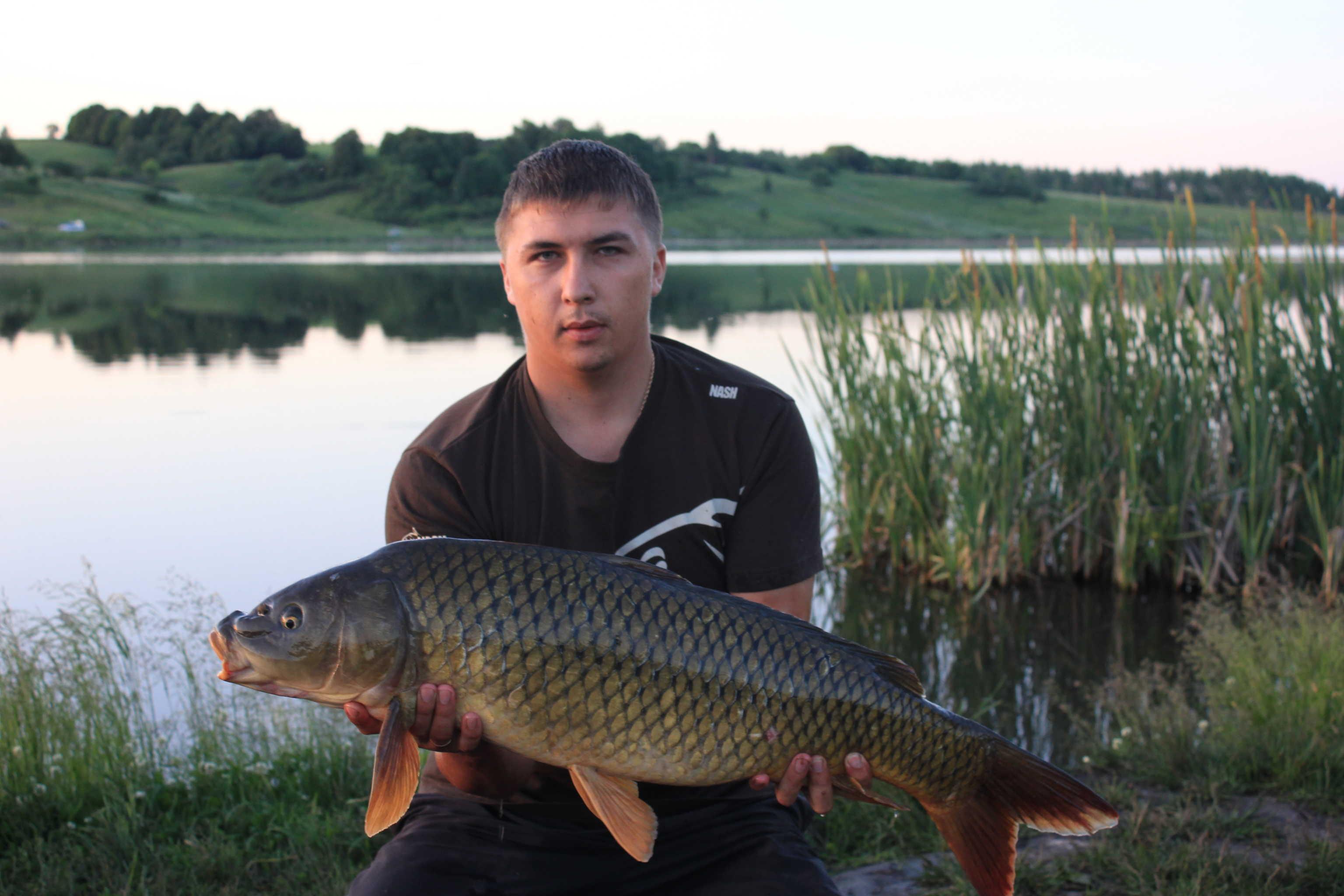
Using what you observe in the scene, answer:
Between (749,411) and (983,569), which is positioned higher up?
(749,411)

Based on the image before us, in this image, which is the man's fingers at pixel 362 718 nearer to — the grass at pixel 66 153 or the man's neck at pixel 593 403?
the man's neck at pixel 593 403

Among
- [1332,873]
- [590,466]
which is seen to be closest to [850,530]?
[1332,873]

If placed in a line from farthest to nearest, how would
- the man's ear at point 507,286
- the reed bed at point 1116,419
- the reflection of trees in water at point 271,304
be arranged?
1. the reflection of trees in water at point 271,304
2. the reed bed at point 1116,419
3. the man's ear at point 507,286

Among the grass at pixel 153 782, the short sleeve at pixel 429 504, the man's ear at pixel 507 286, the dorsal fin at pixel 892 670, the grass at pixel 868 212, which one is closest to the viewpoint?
the dorsal fin at pixel 892 670

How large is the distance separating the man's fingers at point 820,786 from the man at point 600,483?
0.15 m

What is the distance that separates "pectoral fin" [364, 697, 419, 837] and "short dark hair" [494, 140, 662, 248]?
106cm

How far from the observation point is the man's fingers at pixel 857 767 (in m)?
2.01

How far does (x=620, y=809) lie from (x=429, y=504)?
29.3 inches

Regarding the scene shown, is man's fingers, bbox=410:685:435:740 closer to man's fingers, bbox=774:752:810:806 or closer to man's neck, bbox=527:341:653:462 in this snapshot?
man's fingers, bbox=774:752:810:806

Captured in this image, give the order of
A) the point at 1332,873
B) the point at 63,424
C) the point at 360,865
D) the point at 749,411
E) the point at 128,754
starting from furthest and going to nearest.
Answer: the point at 63,424 < the point at 128,754 < the point at 360,865 < the point at 1332,873 < the point at 749,411

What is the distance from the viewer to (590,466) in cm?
234

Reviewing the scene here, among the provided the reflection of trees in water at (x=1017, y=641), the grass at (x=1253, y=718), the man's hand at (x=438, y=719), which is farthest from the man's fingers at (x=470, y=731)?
the reflection of trees in water at (x=1017, y=641)

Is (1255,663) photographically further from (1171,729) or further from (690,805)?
(690,805)

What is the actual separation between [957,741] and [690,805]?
1.75ft
